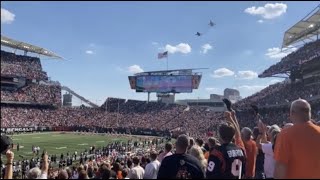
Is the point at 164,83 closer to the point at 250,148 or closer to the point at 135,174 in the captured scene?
the point at 250,148

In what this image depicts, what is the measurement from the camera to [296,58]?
57.2 m

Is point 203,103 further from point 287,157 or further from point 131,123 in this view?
point 287,157

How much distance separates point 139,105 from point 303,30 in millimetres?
35536

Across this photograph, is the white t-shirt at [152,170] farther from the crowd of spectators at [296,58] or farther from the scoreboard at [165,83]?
the scoreboard at [165,83]

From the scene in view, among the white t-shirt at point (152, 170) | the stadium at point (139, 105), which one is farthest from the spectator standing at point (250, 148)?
the stadium at point (139, 105)

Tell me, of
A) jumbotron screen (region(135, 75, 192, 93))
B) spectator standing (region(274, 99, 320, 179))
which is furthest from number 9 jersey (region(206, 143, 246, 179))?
jumbotron screen (region(135, 75, 192, 93))

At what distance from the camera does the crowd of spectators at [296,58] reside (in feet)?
174

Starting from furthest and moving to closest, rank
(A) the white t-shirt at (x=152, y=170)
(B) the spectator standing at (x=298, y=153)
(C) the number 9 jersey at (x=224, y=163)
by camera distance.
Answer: (A) the white t-shirt at (x=152, y=170) → (C) the number 9 jersey at (x=224, y=163) → (B) the spectator standing at (x=298, y=153)

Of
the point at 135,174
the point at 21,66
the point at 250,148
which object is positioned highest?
the point at 21,66

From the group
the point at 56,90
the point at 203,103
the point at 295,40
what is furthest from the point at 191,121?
the point at 203,103

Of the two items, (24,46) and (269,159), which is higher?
(24,46)

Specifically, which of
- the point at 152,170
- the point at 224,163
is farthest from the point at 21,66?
the point at 224,163

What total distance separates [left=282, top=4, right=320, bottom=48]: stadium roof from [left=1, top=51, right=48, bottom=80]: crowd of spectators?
45590 mm

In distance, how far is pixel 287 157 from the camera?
13.6 ft
